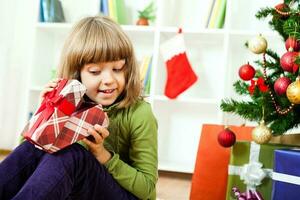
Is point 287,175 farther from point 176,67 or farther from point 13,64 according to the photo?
point 13,64

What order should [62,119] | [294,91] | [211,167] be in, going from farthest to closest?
[211,167]
[294,91]
[62,119]

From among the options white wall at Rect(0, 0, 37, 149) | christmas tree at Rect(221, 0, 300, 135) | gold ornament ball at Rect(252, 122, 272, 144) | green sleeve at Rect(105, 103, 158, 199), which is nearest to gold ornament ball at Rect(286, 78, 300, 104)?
christmas tree at Rect(221, 0, 300, 135)

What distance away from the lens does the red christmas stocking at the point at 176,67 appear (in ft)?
6.82

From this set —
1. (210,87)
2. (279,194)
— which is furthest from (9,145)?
(279,194)

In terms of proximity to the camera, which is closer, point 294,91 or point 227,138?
point 294,91

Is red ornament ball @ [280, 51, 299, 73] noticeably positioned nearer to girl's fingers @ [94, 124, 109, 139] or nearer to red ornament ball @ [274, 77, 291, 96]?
red ornament ball @ [274, 77, 291, 96]

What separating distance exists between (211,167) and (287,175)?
0.50m

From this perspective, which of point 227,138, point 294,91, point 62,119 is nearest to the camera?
point 62,119

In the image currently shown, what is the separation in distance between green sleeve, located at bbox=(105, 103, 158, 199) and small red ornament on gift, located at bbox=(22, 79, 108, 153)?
0.12 metres

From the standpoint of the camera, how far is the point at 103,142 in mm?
1012

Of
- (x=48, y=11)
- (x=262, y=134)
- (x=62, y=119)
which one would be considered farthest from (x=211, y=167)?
(x=48, y=11)

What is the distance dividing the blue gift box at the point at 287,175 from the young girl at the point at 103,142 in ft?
1.02

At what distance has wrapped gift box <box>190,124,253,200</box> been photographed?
139 cm

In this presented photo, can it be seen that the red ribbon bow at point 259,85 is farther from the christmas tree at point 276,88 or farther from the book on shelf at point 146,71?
the book on shelf at point 146,71
